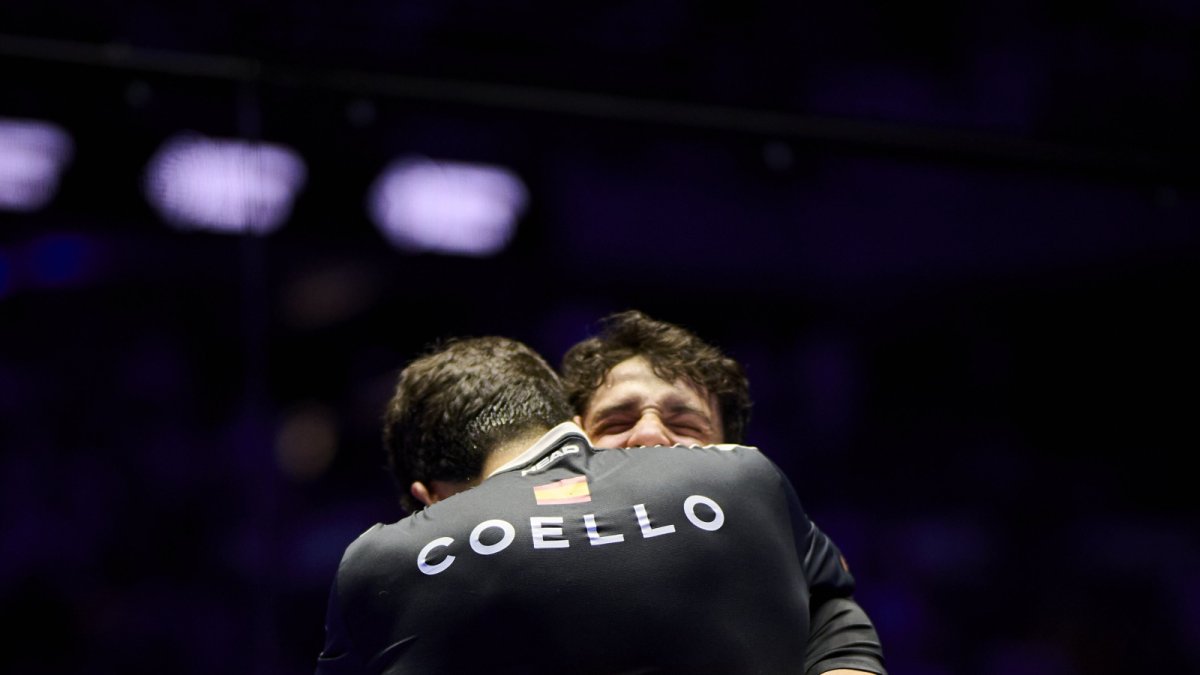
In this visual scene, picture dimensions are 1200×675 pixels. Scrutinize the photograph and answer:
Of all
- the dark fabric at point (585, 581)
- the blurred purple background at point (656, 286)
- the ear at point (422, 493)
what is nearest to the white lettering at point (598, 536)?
the dark fabric at point (585, 581)

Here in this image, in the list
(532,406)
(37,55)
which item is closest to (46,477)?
(37,55)

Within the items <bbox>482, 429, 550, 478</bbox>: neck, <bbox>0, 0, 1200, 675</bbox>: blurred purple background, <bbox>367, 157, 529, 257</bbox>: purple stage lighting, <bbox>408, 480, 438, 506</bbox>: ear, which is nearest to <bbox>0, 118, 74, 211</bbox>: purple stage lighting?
<bbox>0, 0, 1200, 675</bbox>: blurred purple background

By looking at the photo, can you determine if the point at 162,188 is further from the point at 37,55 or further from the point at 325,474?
the point at 325,474

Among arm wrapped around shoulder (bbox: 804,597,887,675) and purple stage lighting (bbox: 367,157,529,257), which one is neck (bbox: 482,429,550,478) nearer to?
arm wrapped around shoulder (bbox: 804,597,887,675)

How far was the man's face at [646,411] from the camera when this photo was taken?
1.96 m

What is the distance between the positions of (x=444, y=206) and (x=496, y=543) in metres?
2.66

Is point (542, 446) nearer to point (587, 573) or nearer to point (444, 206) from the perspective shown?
point (587, 573)

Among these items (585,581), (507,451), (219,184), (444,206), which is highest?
(219,184)

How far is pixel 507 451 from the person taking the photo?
1.62 metres

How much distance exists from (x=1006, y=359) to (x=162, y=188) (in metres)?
3.13

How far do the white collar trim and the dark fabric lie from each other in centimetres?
4

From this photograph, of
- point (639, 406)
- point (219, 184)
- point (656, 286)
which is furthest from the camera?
point (656, 286)

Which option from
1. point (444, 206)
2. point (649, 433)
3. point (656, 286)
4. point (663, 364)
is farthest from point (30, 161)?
point (649, 433)

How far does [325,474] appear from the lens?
12.1ft
